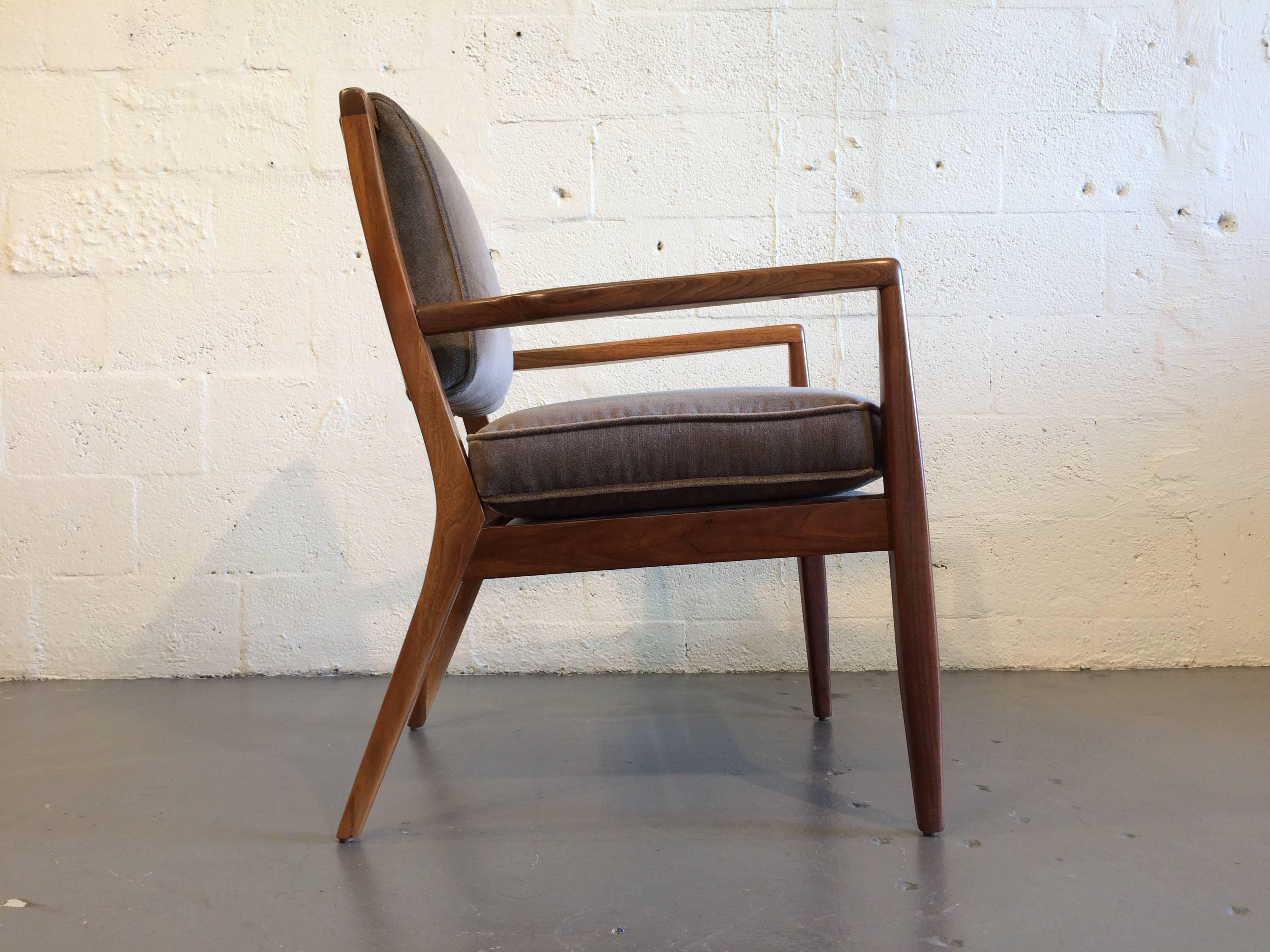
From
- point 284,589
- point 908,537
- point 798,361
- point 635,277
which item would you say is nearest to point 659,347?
point 798,361

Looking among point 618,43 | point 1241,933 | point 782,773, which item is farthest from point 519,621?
point 1241,933

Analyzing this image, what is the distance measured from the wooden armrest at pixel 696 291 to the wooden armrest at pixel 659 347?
57cm

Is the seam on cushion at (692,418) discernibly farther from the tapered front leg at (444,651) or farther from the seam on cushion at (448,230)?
the tapered front leg at (444,651)

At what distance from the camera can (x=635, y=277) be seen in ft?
6.55

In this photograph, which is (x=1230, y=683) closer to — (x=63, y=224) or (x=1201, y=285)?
(x=1201, y=285)

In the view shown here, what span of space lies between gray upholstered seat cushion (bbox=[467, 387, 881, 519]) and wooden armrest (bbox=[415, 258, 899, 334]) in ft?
0.37

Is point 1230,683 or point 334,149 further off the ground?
point 334,149

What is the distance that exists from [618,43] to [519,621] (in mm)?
1302

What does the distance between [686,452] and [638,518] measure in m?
0.10

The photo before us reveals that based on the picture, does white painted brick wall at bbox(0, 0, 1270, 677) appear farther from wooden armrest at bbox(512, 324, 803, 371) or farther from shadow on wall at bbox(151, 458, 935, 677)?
wooden armrest at bbox(512, 324, 803, 371)

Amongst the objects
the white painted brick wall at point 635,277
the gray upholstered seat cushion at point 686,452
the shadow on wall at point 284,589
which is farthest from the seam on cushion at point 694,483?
the shadow on wall at point 284,589

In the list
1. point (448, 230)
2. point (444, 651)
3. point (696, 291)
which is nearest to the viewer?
point (696, 291)

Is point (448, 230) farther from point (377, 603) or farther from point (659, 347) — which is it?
point (377, 603)

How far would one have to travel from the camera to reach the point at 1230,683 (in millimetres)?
1772
